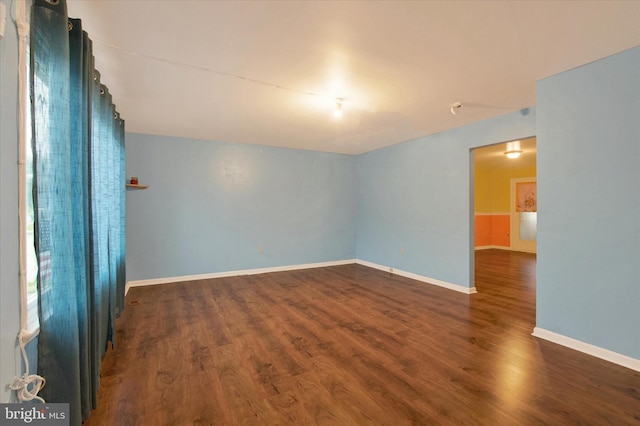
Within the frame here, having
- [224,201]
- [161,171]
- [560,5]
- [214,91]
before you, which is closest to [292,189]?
[224,201]

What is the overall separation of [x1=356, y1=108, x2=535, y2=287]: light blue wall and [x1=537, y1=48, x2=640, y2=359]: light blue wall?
891 millimetres

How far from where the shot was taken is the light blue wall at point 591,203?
7.40 feet

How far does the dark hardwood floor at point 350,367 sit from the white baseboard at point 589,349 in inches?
2.9

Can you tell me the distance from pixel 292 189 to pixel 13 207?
483 cm

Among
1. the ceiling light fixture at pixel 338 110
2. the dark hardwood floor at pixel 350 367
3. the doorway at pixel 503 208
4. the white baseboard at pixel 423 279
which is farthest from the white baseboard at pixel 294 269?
the doorway at pixel 503 208

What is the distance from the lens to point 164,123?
4.16m

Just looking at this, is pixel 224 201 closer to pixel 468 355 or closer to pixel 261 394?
pixel 261 394

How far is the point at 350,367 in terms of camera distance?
2270 millimetres

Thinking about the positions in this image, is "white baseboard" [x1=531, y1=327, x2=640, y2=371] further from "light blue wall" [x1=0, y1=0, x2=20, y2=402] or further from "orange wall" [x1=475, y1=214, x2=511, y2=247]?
"orange wall" [x1=475, y1=214, x2=511, y2=247]

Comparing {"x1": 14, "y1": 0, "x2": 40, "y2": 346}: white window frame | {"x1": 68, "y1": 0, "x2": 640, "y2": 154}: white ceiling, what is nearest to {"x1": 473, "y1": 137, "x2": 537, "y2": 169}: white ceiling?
{"x1": 68, "y1": 0, "x2": 640, "y2": 154}: white ceiling

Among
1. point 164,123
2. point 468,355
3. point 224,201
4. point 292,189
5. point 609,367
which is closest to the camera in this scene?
point 609,367

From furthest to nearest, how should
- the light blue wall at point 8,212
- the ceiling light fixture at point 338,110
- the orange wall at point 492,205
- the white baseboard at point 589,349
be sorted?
the orange wall at point 492,205
the ceiling light fixture at point 338,110
the white baseboard at point 589,349
the light blue wall at point 8,212

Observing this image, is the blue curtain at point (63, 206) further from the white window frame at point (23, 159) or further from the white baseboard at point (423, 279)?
the white baseboard at point (423, 279)

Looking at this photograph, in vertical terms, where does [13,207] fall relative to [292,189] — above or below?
below
